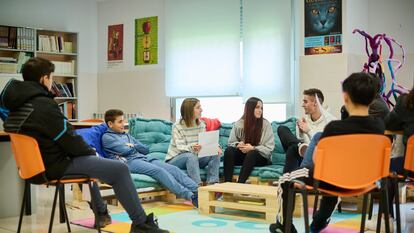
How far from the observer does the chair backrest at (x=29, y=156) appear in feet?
10.5

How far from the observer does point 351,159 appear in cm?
275

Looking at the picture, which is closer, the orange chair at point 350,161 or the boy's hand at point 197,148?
the orange chair at point 350,161

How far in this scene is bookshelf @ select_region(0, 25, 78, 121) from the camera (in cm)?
777

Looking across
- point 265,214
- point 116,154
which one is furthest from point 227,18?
point 265,214

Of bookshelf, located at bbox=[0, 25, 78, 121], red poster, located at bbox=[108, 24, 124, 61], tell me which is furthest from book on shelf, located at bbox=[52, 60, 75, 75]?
red poster, located at bbox=[108, 24, 124, 61]

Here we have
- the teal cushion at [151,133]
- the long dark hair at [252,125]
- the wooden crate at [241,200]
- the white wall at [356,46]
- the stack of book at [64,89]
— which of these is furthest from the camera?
the stack of book at [64,89]

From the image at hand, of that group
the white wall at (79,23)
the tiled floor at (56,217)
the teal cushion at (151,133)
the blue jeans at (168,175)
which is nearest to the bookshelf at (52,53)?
the white wall at (79,23)

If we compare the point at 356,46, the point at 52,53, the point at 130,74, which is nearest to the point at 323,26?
the point at 356,46

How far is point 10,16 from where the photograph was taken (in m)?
7.94

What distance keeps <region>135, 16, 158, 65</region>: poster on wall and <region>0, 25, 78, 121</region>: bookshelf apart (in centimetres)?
103

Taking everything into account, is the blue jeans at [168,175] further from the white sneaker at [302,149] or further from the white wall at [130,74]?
the white wall at [130,74]

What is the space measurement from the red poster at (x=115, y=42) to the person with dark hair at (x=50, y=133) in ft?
16.8

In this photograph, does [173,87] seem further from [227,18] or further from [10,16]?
[10,16]

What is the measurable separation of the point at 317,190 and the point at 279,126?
2693mm
